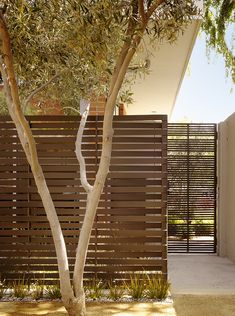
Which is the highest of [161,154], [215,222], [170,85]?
[170,85]

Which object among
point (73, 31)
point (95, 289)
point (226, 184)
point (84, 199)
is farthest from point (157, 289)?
point (226, 184)

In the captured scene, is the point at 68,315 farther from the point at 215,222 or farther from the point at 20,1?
the point at 215,222

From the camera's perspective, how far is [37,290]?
5629mm

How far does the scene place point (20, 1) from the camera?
3846 millimetres

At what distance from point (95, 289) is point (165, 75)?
17.0 feet

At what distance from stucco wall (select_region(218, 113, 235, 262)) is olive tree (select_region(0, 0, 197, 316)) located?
13.0 ft

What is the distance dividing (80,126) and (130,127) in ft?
2.16

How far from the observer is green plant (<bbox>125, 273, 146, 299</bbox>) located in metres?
5.58

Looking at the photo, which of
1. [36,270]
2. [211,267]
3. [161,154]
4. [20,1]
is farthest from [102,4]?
[211,267]

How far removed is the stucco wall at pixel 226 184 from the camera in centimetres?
851

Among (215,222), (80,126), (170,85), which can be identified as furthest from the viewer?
(170,85)

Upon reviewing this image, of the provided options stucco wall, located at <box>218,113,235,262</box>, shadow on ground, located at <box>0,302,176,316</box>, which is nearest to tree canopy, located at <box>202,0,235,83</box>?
stucco wall, located at <box>218,113,235,262</box>

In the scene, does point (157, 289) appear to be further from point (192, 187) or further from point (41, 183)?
point (192, 187)

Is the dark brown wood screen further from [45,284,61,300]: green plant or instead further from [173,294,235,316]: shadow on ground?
[173,294,235,316]: shadow on ground
